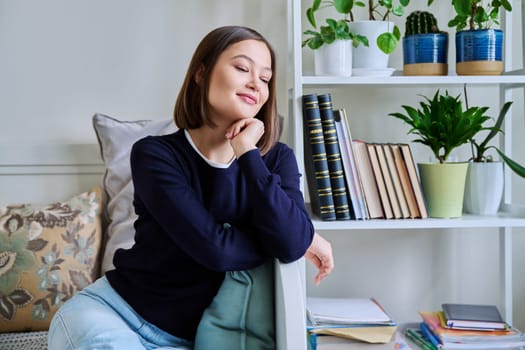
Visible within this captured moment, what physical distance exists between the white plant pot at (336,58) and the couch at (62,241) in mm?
435

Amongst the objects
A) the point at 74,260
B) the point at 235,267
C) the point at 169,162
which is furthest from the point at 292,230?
the point at 74,260

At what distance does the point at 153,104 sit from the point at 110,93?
0.13 metres

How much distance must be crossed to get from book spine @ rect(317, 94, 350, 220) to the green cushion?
0.48m

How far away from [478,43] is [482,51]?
0.02 metres

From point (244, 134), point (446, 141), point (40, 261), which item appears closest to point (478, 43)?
point (446, 141)

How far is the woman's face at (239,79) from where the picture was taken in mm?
1137

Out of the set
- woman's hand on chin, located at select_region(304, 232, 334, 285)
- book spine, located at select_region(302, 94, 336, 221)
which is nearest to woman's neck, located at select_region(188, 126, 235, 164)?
woman's hand on chin, located at select_region(304, 232, 334, 285)

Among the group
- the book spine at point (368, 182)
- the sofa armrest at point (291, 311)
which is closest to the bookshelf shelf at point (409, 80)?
the book spine at point (368, 182)

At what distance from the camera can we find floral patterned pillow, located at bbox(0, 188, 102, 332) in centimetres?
150

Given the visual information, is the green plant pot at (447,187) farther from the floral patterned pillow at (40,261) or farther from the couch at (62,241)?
the floral patterned pillow at (40,261)

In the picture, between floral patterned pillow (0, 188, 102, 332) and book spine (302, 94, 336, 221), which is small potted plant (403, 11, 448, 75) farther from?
floral patterned pillow (0, 188, 102, 332)

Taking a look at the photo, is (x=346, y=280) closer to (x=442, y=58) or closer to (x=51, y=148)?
(x=442, y=58)

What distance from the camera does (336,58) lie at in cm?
151

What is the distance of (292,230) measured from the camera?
1059 millimetres
